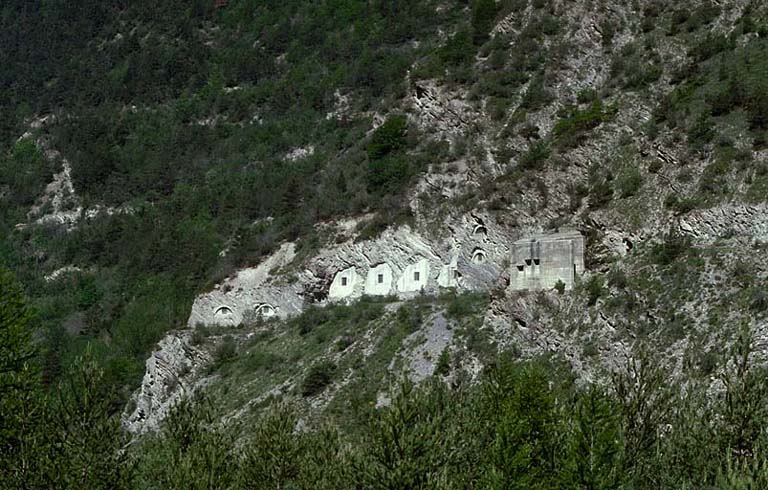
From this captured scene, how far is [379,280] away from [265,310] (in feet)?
27.3

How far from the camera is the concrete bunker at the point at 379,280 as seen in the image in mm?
72375

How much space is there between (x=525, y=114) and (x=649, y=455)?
5065 centimetres

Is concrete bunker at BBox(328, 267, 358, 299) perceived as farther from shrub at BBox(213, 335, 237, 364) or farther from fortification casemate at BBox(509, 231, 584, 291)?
fortification casemate at BBox(509, 231, 584, 291)

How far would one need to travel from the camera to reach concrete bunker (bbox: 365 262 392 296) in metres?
72.4

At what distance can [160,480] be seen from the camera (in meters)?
32.8

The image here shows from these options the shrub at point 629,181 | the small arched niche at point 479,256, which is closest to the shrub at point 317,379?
the small arched niche at point 479,256

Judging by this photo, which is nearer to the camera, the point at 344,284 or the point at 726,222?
the point at 726,222

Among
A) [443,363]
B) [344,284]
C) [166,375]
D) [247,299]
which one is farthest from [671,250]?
[166,375]

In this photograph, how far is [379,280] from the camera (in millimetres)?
72875

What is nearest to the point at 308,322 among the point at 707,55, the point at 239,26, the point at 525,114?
the point at 525,114

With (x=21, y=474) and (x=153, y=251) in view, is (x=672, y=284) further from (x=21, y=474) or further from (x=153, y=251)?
(x=153, y=251)

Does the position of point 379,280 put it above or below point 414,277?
below

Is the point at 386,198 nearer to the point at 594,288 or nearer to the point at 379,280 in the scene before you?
the point at 379,280

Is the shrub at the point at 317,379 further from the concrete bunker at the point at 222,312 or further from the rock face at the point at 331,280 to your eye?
the concrete bunker at the point at 222,312
